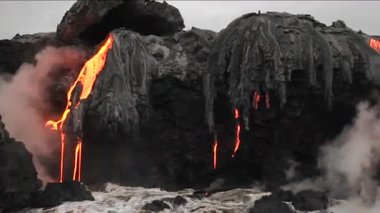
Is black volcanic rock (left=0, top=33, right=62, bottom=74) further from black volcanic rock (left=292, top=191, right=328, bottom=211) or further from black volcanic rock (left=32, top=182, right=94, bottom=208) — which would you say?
black volcanic rock (left=292, top=191, right=328, bottom=211)

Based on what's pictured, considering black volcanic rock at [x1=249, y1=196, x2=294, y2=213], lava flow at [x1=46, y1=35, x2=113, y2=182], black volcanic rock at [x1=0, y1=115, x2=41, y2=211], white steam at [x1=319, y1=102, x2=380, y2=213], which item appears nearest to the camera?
black volcanic rock at [x1=249, y1=196, x2=294, y2=213]

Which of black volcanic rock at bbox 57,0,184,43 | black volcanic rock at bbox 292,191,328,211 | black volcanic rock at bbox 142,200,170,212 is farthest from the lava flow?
black volcanic rock at bbox 292,191,328,211

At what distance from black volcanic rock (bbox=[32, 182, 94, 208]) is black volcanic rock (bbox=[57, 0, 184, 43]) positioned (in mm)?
5105

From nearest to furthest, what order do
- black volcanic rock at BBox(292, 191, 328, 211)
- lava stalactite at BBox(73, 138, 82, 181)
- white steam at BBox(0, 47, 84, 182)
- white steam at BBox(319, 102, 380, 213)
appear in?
black volcanic rock at BBox(292, 191, 328, 211), white steam at BBox(319, 102, 380, 213), lava stalactite at BBox(73, 138, 82, 181), white steam at BBox(0, 47, 84, 182)

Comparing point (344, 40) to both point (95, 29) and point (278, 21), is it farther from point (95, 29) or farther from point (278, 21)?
point (95, 29)

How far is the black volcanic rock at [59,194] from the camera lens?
14109 mm

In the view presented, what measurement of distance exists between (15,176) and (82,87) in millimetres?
3688

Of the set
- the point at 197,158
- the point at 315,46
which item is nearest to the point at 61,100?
the point at 197,158

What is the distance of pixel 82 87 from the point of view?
1717cm

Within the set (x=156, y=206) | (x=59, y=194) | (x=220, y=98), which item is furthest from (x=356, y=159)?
(x=59, y=194)

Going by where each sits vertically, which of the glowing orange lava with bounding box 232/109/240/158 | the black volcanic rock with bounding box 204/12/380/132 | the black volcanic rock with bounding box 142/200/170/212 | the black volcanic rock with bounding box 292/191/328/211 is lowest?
the black volcanic rock with bounding box 292/191/328/211

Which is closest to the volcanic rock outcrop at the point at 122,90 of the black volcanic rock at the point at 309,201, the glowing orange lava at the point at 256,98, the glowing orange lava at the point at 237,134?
the glowing orange lava at the point at 237,134

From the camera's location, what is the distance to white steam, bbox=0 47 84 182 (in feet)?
58.6

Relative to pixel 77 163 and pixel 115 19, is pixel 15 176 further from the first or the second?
pixel 115 19
